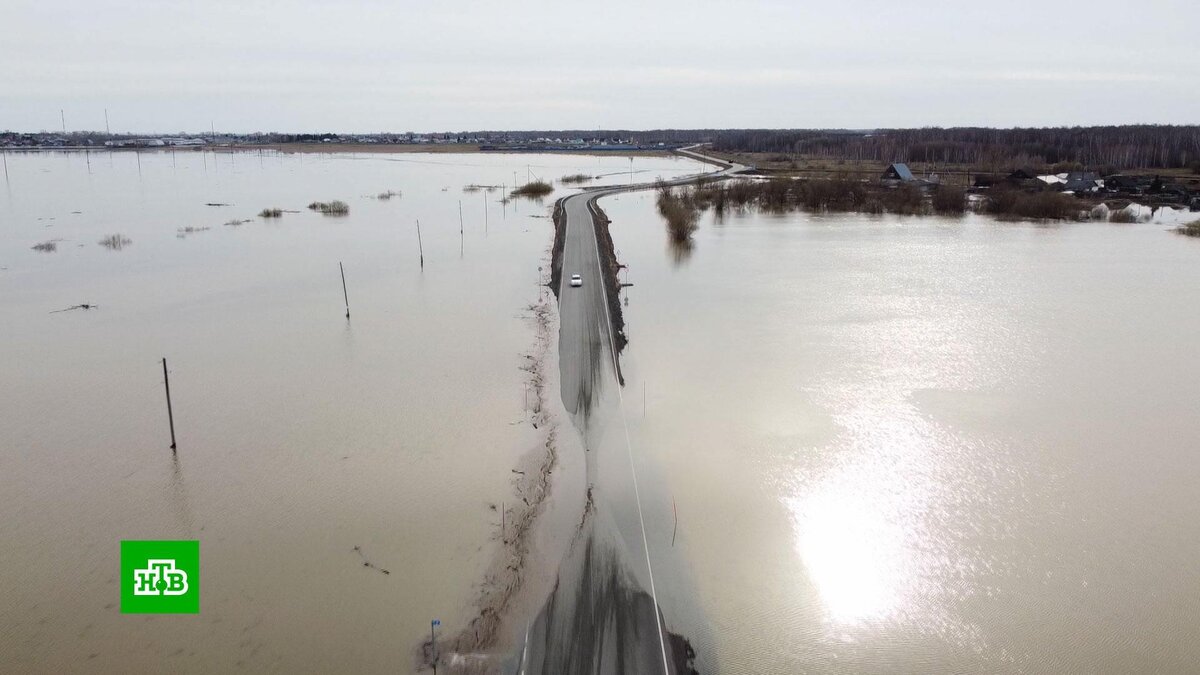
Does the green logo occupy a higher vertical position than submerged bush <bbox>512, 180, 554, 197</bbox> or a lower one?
lower

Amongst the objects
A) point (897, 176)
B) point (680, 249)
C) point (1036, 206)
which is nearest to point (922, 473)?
point (680, 249)

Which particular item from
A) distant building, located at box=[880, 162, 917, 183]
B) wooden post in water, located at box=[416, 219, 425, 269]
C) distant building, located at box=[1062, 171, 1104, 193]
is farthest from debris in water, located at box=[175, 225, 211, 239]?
distant building, located at box=[1062, 171, 1104, 193]

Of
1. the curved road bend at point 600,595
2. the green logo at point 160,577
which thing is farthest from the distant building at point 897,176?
the green logo at point 160,577

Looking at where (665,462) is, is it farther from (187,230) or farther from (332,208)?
(332,208)

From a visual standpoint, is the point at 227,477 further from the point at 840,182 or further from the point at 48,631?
the point at 840,182

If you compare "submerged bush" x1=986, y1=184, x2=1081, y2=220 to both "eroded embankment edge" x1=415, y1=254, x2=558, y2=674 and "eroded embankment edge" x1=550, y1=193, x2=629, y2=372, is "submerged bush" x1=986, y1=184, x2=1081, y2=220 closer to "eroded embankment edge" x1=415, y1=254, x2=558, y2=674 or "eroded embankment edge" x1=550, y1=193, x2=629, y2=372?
"eroded embankment edge" x1=550, y1=193, x2=629, y2=372

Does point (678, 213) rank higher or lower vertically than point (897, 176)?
lower

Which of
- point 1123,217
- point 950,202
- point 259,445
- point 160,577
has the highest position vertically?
point 950,202
